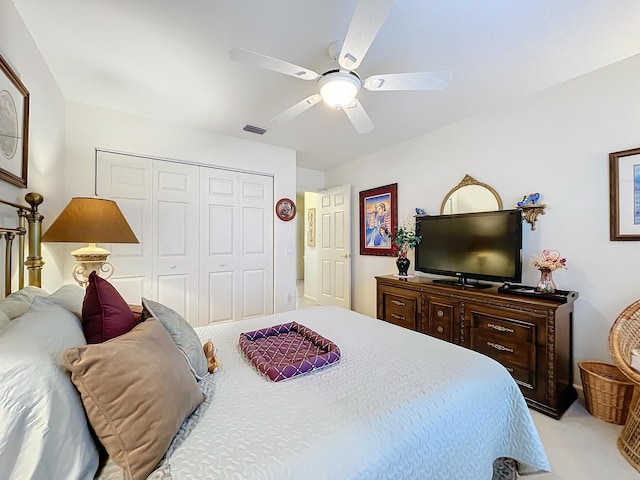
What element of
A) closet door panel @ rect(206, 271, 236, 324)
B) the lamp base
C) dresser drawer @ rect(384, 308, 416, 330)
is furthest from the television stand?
the lamp base

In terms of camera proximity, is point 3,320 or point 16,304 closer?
point 3,320

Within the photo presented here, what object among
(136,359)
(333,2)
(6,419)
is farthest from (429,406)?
(333,2)

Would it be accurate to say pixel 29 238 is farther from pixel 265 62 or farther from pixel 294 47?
pixel 294 47

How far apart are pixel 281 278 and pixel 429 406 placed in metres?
2.98

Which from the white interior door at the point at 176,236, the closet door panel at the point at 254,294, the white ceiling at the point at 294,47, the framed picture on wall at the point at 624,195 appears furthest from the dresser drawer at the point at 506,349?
the white interior door at the point at 176,236

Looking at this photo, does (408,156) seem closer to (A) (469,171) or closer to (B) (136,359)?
(A) (469,171)

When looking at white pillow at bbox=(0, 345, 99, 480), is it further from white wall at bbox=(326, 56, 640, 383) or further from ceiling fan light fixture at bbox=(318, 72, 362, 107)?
white wall at bbox=(326, 56, 640, 383)

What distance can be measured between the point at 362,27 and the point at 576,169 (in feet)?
7.08

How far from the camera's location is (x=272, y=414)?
3.07 ft

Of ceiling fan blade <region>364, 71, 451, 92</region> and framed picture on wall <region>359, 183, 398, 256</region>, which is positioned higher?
ceiling fan blade <region>364, 71, 451, 92</region>

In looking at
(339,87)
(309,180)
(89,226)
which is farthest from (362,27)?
(309,180)

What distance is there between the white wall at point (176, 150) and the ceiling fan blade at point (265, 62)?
200cm

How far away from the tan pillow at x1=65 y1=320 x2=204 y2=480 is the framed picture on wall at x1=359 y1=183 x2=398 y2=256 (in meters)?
3.22

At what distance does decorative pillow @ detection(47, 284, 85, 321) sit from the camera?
1.09m
